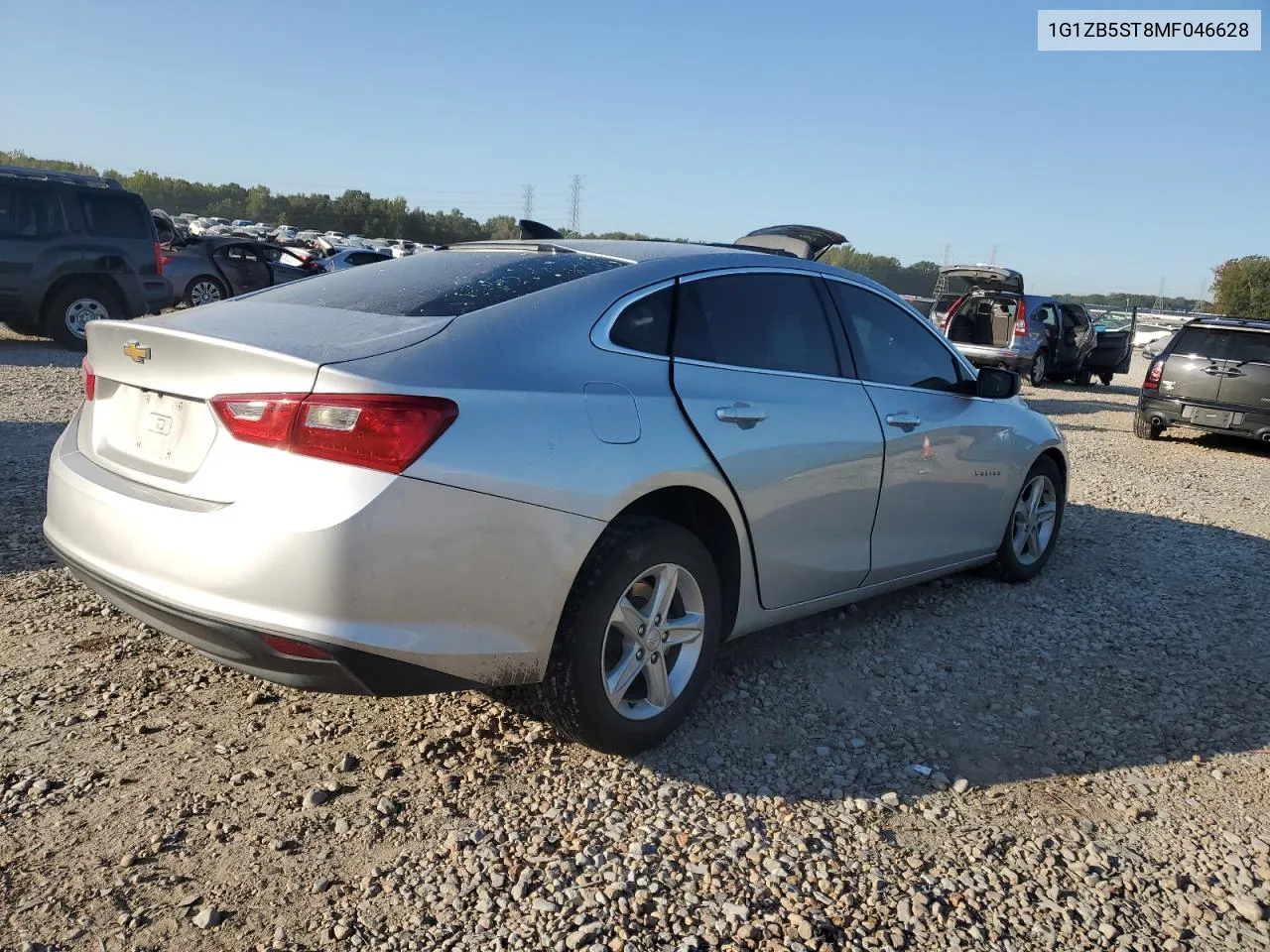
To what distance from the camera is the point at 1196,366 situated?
1156cm

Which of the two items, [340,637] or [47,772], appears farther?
[47,772]

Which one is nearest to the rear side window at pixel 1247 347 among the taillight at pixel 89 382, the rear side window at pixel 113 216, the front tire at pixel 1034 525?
the front tire at pixel 1034 525

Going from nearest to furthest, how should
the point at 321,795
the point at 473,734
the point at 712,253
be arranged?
1. the point at 321,795
2. the point at 473,734
3. the point at 712,253

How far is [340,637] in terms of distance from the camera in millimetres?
2512

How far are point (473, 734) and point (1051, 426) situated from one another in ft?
12.4

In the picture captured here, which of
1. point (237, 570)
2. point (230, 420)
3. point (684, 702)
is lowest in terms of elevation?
point (684, 702)

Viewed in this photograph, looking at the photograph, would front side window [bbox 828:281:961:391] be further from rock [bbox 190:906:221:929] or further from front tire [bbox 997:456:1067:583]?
rock [bbox 190:906:221:929]

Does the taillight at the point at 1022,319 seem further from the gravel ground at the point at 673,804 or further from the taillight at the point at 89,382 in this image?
the taillight at the point at 89,382

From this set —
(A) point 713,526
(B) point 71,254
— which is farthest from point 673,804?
(B) point 71,254

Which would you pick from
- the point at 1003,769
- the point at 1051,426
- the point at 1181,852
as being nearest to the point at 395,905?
the point at 1003,769

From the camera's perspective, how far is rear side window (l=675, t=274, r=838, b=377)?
3490 millimetres

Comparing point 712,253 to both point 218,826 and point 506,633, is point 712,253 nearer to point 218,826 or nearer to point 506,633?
point 506,633

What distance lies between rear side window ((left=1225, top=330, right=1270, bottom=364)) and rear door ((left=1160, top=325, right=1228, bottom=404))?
0.07 meters

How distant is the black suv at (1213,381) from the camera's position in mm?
11078
